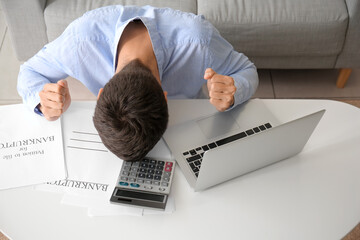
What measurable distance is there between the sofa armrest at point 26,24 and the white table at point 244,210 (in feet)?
3.55

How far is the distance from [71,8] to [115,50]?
0.79m

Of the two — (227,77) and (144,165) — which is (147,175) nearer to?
(144,165)

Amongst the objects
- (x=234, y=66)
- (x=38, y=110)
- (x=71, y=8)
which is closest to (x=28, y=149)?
(x=38, y=110)

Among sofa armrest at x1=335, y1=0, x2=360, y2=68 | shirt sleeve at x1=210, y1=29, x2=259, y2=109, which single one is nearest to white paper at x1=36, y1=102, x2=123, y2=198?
shirt sleeve at x1=210, y1=29, x2=259, y2=109

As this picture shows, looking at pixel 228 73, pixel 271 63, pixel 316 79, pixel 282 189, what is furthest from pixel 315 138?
pixel 316 79

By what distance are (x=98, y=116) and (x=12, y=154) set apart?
1.02 feet

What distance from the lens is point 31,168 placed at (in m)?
0.99

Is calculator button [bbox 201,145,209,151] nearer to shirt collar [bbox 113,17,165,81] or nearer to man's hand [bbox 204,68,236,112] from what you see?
man's hand [bbox 204,68,236,112]

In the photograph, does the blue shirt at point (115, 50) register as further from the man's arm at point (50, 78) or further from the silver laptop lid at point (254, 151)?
the silver laptop lid at point (254, 151)

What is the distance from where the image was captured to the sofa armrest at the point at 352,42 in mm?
1742

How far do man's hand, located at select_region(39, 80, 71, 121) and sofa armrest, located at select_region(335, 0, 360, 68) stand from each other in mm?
1350

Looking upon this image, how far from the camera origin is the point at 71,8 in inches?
69.2

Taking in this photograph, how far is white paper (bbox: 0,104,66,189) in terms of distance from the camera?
3.19 feet

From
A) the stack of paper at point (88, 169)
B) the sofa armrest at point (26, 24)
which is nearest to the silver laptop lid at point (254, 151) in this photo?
the stack of paper at point (88, 169)
